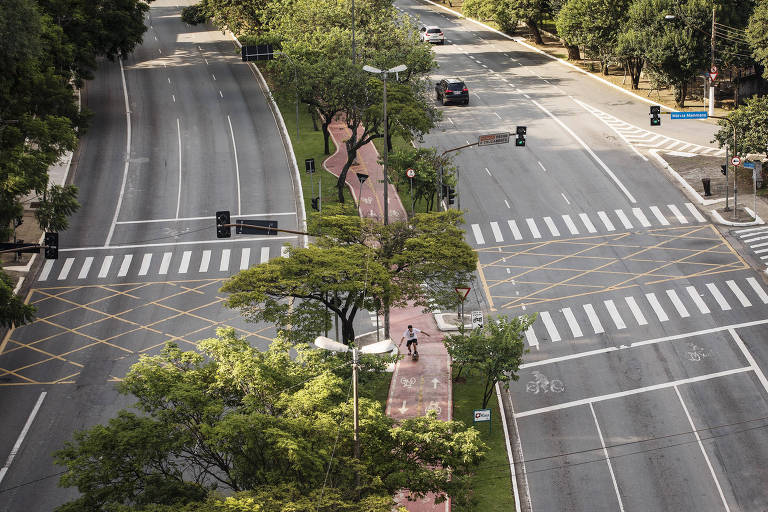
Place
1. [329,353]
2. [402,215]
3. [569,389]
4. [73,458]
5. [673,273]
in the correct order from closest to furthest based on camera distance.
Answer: [73,458], [329,353], [569,389], [673,273], [402,215]

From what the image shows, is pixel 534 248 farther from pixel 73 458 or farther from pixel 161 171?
pixel 73 458

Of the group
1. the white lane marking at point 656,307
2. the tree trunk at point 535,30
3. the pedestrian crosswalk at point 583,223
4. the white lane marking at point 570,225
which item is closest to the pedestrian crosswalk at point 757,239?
the pedestrian crosswalk at point 583,223

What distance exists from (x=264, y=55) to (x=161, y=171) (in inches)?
591

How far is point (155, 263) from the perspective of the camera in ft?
201

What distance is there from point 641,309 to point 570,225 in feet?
39.2

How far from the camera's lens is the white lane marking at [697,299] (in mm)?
54406

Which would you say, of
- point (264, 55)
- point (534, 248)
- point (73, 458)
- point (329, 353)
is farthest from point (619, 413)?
point (264, 55)

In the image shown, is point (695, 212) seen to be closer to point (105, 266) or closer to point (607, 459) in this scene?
point (607, 459)

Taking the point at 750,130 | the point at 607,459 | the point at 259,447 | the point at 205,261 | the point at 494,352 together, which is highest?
the point at 259,447

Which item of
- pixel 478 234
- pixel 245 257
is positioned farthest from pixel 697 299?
pixel 245 257

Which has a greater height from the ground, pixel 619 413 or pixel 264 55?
pixel 264 55

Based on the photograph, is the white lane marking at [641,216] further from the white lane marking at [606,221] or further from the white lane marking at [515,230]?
the white lane marking at [515,230]

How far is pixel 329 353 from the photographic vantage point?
39969 mm

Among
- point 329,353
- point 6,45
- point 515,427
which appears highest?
point 6,45
